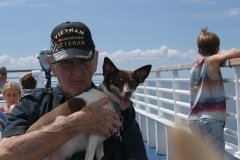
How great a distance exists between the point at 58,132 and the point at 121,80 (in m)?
0.87

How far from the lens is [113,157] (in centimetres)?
200

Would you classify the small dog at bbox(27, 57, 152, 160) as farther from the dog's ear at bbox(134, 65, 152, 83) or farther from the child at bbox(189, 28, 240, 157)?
the child at bbox(189, 28, 240, 157)

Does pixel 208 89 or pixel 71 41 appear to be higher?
pixel 71 41

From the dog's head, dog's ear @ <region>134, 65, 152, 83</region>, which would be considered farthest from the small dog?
dog's ear @ <region>134, 65, 152, 83</region>

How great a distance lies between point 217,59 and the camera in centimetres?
385

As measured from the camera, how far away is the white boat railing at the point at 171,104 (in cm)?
410

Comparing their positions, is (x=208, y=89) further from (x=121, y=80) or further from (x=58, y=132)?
(x=58, y=132)

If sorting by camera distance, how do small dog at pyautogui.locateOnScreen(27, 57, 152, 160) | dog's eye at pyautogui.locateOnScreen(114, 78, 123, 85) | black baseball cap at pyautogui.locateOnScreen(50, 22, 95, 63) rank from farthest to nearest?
dog's eye at pyautogui.locateOnScreen(114, 78, 123, 85) → black baseball cap at pyautogui.locateOnScreen(50, 22, 95, 63) → small dog at pyautogui.locateOnScreen(27, 57, 152, 160)

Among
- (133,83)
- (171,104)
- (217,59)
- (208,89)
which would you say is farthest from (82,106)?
(171,104)

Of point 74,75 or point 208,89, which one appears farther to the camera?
point 208,89

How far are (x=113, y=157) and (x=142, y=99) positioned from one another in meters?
8.28

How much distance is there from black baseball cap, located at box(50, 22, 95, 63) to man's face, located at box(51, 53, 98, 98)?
5 cm

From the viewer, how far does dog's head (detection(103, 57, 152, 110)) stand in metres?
2.47

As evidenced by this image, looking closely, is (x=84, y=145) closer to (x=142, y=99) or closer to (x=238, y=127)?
(x=238, y=127)
